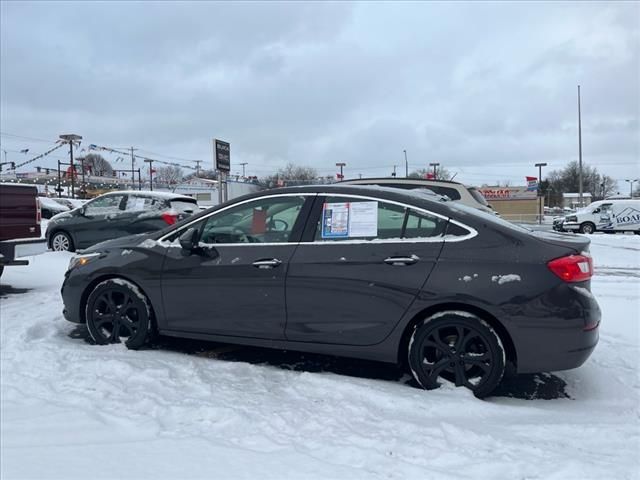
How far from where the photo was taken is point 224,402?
11.5ft

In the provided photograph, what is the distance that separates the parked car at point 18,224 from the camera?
7.08m

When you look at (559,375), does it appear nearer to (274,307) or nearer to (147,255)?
(274,307)

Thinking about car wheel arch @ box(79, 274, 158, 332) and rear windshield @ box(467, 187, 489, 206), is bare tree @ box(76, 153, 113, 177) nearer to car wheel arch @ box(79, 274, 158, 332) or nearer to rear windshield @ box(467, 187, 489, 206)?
rear windshield @ box(467, 187, 489, 206)

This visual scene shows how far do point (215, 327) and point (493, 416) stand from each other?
2314 millimetres

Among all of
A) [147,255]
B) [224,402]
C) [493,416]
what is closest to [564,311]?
[493,416]

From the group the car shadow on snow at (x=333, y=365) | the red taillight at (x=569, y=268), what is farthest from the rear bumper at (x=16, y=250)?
the red taillight at (x=569, y=268)

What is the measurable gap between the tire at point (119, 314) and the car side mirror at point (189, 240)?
64cm

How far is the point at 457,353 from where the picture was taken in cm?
362

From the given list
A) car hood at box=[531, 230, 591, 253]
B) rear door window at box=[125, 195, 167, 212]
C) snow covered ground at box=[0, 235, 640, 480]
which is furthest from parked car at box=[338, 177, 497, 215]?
car hood at box=[531, 230, 591, 253]

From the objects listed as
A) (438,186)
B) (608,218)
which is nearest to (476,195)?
(438,186)

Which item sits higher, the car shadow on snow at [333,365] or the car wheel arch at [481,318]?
the car wheel arch at [481,318]

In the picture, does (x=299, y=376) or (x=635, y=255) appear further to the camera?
(x=635, y=255)

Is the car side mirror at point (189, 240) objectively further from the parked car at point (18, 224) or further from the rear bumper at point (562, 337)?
→ the parked car at point (18, 224)

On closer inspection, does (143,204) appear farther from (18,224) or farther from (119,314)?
(119,314)
